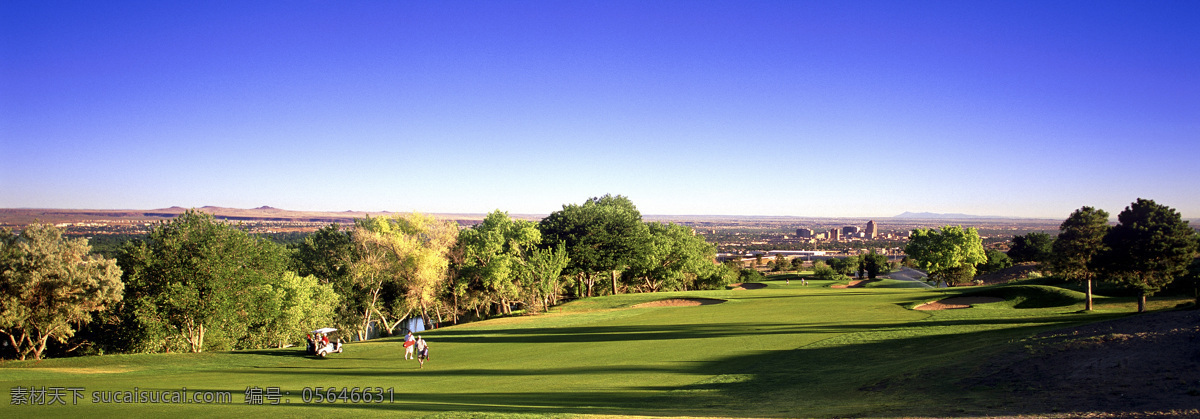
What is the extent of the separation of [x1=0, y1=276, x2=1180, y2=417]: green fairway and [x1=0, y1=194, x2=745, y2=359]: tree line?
519 centimetres

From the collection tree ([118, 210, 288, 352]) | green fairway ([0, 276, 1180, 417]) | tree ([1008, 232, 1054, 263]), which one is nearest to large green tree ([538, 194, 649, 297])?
green fairway ([0, 276, 1180, 417])

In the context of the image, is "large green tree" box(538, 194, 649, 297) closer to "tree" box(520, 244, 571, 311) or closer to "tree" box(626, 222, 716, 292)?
"tree" box(626, 222, 716, 292)

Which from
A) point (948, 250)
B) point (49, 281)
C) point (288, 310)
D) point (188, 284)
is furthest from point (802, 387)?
point (948, 250)

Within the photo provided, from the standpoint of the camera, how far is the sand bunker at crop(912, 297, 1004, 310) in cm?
3572

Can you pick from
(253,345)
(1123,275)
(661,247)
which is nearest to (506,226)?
(661,247)

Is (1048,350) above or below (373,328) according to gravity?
above

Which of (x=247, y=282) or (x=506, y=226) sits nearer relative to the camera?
(x=247, y=282)

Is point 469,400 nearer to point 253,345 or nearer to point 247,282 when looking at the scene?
point 247,282

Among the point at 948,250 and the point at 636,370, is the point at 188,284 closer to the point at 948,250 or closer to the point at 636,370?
the point at 636,370

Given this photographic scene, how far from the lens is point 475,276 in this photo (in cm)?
5366

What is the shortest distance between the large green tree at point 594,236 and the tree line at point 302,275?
137 mm

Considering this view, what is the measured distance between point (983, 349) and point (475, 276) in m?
43.9

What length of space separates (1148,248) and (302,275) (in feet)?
202

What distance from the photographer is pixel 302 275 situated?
54.1 meters
